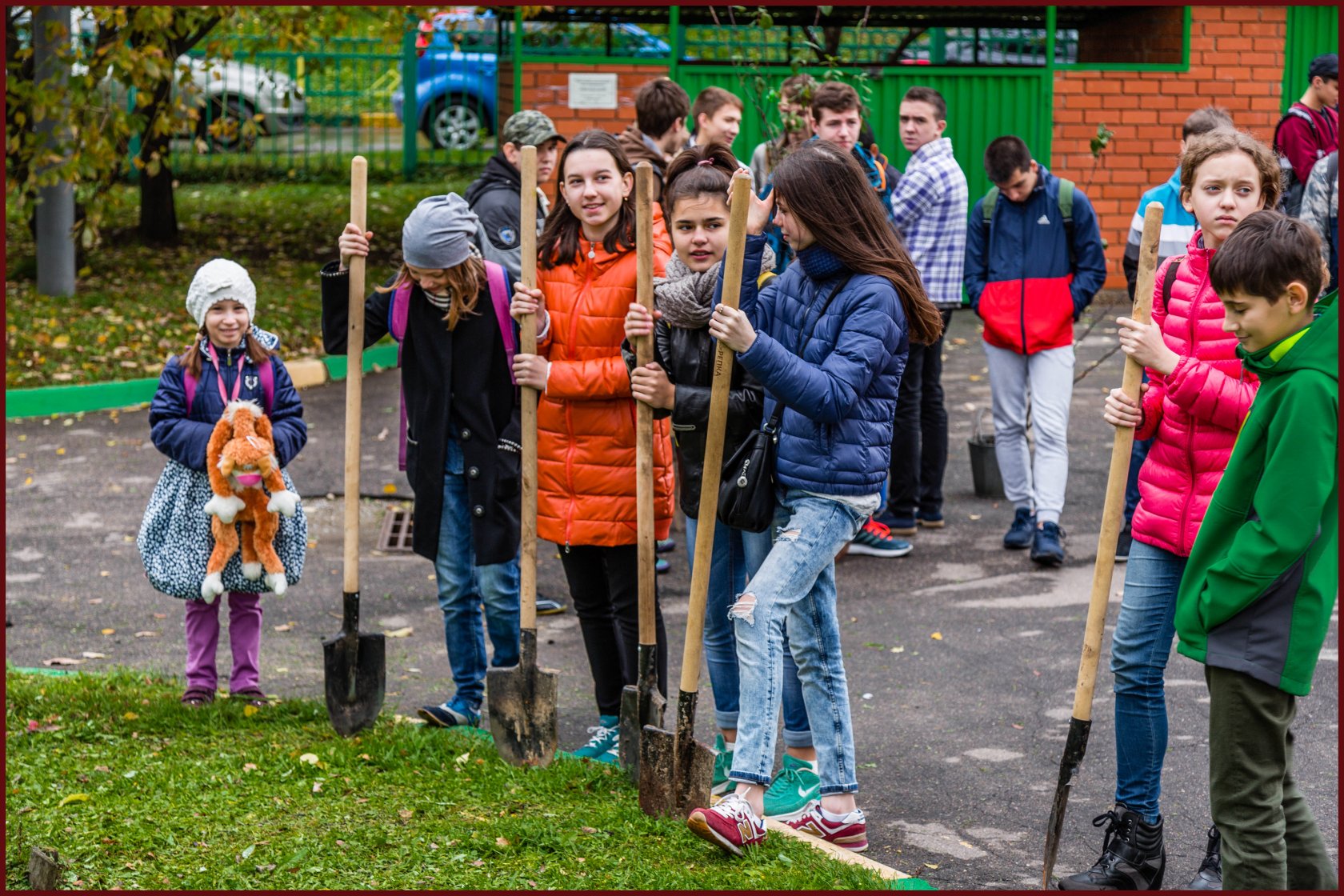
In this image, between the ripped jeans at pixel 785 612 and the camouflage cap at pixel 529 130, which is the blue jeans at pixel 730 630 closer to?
the ripped jeans at pixel 785 612

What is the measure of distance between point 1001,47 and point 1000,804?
1122 centimetres

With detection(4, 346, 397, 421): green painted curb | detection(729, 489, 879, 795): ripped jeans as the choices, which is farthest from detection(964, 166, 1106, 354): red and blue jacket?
detection(4, 346, 397, 421): green painted curb

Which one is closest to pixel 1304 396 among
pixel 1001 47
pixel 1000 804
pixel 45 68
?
pixel 1000 804

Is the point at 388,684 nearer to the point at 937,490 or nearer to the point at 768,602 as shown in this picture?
the point at 768,602

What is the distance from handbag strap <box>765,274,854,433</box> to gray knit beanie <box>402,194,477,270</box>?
128 cm

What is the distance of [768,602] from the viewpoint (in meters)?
3.95

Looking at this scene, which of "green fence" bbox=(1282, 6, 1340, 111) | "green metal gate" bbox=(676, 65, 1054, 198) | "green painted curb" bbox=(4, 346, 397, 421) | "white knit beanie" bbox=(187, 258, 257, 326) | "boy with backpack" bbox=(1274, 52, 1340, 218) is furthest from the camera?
"green fence" bbox=(1282, 6, 1340, 111)

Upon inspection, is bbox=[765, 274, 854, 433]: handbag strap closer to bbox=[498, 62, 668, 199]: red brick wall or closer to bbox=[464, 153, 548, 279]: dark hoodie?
bbox=[464, 153, 548, 279]: dark hoodie

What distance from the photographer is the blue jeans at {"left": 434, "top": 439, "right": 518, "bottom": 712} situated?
4.98 meters

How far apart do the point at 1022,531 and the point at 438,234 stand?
3746 mm

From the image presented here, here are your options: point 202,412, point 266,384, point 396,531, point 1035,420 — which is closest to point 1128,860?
point 266,384

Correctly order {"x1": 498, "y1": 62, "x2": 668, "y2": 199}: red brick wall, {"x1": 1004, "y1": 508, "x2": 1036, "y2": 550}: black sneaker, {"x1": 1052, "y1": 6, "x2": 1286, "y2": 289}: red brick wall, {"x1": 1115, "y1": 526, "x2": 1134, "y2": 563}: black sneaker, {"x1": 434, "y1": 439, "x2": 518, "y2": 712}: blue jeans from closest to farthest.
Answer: {"x1": 434, "y1": 439, "x2": 518, "y2": 712}: blue jeans < {"x1": 1115, "y1": 526, "x2": 1134, "y2": 563}: black sneaker < {"x1": 1004, "y1": 508, "x2": 1036, "y2": 550}: black sneaker < {"x1": 498, "y1": 62, "x2": 668, "y2": 199}: red brick wall < {"x1": 1052, "y1": 6, "x2": 1286, "y2": 289}: red brick wall

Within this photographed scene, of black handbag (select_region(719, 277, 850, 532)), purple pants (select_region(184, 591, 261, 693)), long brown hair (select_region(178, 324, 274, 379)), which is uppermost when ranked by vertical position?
long brown hair (select_region(178, 324, 274, 379))

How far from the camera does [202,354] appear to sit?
5188 mm
